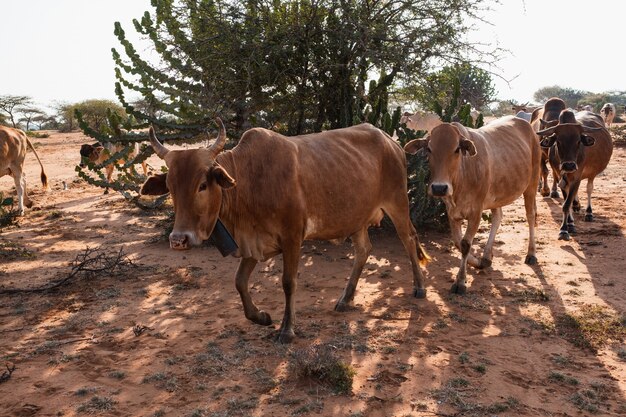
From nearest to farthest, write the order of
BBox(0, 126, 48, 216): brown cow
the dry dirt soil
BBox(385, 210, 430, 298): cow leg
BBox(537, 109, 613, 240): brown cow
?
the dry dirt soil → BBox(385, 210, 430, 298): cow leg → BBox(537, 109, 613, 240): brown cow → BBox(0, 126, 48, 216): brown cow

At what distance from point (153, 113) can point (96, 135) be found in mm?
891

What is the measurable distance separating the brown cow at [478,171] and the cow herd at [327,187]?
12 millimetres

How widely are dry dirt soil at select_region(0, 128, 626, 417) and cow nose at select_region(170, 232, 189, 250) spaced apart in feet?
3.24

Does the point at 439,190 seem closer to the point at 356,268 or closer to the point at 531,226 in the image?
the point at 356,268

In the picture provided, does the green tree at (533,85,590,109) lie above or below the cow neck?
below

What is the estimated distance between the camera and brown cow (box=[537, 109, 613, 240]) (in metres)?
8.98

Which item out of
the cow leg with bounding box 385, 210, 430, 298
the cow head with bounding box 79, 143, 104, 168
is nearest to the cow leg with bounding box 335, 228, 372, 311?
the cow leg with bounding box 385, 210, 430, 298

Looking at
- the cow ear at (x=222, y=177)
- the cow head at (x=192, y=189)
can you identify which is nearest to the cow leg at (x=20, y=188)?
the cow head at (x=192, y=189)

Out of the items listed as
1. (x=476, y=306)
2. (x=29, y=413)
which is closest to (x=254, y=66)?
(x=476, y=306)

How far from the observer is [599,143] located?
984 centimetres

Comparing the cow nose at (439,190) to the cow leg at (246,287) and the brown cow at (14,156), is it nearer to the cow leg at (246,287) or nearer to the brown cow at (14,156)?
the cow leg at (246,287)

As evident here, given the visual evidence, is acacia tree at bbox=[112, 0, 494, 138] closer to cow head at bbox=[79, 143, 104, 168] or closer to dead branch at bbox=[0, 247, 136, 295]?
dead branch at bbox=[0, 247, 136, 295]

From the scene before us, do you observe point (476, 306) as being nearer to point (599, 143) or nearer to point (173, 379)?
point (173, 379)

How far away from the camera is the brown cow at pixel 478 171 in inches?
241
